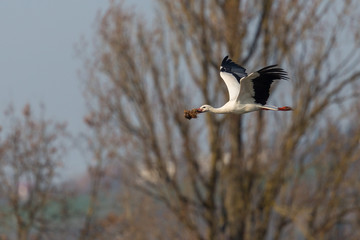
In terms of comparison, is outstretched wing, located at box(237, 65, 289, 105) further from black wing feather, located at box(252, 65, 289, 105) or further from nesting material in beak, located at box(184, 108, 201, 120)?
nesting material in beak, located at box(184, 108, 201, 120)

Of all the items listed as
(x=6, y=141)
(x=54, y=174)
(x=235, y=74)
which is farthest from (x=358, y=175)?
(x=235, y=74)

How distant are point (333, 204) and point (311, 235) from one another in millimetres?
784

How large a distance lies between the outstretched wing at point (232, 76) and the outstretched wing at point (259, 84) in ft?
0.55

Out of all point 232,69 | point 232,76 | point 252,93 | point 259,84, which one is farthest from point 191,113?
point 232,69

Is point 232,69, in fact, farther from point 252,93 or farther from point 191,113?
point 191,113

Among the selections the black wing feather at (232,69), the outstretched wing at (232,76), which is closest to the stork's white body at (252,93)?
the outstretched wing at (232,76)

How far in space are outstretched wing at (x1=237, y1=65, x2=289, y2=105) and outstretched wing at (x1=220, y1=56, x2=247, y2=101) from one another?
168mm

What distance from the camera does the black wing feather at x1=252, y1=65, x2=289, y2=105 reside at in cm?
432

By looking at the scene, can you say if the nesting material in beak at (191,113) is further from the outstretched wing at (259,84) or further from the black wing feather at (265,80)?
the black wing feather at (265,80)

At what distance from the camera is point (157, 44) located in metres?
12.1

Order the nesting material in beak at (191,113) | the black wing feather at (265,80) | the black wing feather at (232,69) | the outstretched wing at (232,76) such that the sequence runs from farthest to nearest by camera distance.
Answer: the black wing feather at (232,69) < the outstretched wing at (232,76) < the black wing feather at (265,80) < the nesting material in beak at (191,113)

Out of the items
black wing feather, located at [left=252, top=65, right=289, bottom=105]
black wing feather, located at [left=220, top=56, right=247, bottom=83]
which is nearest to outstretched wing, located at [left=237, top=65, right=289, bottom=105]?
black wing feather, located at [left=252, top=65, right=289, bottom=105]

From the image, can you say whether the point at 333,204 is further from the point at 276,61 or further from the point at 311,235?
the point at 276,61

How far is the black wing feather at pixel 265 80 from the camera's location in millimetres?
4324
